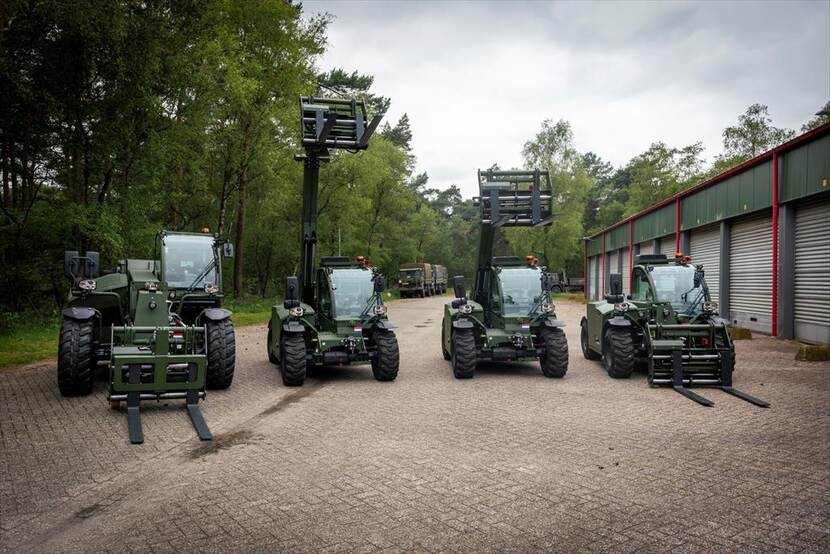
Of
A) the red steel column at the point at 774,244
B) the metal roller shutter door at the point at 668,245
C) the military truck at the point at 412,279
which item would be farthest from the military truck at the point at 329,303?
the military truck at the point at 412,279

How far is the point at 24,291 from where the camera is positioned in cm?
1938

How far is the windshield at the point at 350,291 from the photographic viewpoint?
1140cm

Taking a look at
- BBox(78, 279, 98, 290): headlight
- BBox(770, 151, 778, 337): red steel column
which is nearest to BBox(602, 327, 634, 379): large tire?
BBox(770, 151, 778, 337): red steel column

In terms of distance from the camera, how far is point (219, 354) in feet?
32.4

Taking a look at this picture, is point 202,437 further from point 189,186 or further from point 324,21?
point 324,21

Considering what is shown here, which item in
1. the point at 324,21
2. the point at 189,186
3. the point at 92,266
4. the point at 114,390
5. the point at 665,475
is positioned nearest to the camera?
the point at 665,475

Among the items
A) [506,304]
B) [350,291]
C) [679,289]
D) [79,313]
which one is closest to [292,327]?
[350,291]

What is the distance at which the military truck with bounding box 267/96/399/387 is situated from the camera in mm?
10781

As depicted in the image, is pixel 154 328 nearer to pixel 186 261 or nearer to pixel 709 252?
pixel 186 261

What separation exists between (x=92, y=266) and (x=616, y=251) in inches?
1353

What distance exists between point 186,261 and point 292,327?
2425 mm

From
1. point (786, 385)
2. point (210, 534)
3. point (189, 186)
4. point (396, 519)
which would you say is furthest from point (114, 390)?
point (189, 186)

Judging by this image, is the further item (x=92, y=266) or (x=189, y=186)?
(x=189, y=186)

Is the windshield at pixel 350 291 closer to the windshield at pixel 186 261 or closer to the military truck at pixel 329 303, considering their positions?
the military truck at pixel 329 303
